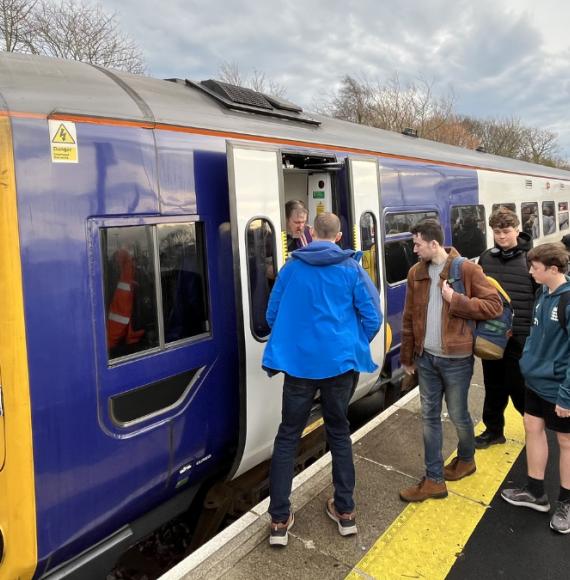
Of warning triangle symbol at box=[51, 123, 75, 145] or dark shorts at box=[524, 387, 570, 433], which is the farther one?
dark shorts at box=[524, 387, 570, 433]

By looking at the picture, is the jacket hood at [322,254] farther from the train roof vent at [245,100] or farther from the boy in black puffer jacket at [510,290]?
the boy in black puffer jacket at [510,290]

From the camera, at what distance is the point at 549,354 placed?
2.71 m

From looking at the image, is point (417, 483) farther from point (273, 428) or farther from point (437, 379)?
point (273, 428)

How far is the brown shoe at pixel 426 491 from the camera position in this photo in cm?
307

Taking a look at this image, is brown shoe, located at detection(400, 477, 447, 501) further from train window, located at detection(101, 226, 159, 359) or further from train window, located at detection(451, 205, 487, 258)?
train window, located at detection(451, 205, 487, 258)

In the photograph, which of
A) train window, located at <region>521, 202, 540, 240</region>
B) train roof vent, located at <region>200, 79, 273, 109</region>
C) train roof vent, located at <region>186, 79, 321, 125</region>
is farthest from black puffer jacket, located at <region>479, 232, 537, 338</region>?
train window, located at <region>521, 202, 540, 240</region>

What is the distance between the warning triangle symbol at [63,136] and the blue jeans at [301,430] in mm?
1551

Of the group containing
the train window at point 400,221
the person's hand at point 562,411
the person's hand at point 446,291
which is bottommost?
the person's hand at point 562,411

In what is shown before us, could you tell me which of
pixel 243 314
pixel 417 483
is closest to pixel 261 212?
pixel 243 314

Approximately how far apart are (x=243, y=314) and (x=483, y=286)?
1396 mm

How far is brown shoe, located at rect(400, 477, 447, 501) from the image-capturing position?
307cm

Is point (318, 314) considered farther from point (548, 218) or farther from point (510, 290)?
point (548, 218)

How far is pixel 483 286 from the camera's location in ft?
9.39

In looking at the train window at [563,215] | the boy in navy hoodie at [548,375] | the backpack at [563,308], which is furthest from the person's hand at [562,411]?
the train window at [563,215]
